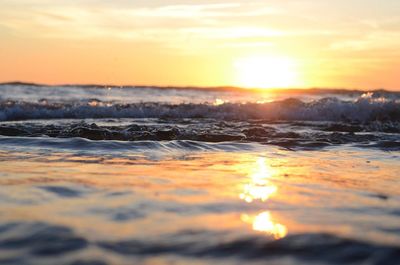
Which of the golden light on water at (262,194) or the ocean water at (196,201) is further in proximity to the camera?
the golden light on water at (262,194)

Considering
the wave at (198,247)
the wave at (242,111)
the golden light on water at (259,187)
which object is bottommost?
the wave at (198,247)

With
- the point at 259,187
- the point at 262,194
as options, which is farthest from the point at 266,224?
the point at 259,187

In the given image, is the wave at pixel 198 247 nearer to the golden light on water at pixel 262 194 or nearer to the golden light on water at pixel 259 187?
the golden light on water at pixel 262 194

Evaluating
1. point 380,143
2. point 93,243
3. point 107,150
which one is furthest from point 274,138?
point 93,243

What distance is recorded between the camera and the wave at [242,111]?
44.7ft

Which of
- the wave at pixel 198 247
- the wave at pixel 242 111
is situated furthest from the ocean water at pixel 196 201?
the wave at pixel 242 111

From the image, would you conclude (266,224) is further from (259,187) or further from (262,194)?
(259,187)

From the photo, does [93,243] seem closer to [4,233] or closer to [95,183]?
[4,233]

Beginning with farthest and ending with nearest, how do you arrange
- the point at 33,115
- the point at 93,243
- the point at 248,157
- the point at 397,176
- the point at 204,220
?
the point at 33,115, the point at 248,157, the point at 397,176, the point at 204,220, the point at 93,243

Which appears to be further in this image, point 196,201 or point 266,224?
point 196,201

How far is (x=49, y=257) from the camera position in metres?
2.14

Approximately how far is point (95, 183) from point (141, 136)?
3511 mm

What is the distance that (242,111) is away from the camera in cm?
→ 1421

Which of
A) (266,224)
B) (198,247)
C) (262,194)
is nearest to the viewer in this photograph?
(198,247)
